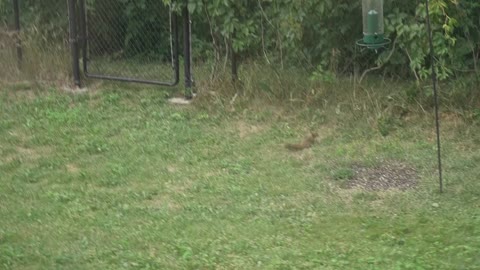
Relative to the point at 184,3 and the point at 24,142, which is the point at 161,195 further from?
the point at 184,3

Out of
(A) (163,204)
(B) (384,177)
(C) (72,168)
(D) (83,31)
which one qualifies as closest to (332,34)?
(B) (384,177)

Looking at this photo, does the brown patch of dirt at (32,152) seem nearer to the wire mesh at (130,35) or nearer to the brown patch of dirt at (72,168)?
the brown patch of dirt at (72,168)

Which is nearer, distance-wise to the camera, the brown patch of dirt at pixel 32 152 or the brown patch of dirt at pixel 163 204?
the brown patch of dirt at pixel 163 204

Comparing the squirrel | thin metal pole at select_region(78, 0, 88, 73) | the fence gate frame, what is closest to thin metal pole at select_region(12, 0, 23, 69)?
the fence gate frame

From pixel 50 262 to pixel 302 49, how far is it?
14.3 ft

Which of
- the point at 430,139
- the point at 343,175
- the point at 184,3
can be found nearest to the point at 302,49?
the point at 184,3

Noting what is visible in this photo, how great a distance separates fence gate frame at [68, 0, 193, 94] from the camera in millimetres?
8203

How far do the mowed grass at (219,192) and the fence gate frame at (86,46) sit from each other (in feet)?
1.25

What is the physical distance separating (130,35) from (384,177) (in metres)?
5.25

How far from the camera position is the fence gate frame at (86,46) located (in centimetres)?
820

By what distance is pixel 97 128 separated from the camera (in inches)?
297

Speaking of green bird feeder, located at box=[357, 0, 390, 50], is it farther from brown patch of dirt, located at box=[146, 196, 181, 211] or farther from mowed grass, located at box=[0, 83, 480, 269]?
brown patch of dirt, located at box=[146, 196, 181, 211]

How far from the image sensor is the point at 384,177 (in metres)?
6.01

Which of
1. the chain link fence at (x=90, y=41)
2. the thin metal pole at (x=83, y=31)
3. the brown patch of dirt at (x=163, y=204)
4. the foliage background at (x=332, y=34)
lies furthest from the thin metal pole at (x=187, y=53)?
the brown patch of dirt at (x=163, y=204)
